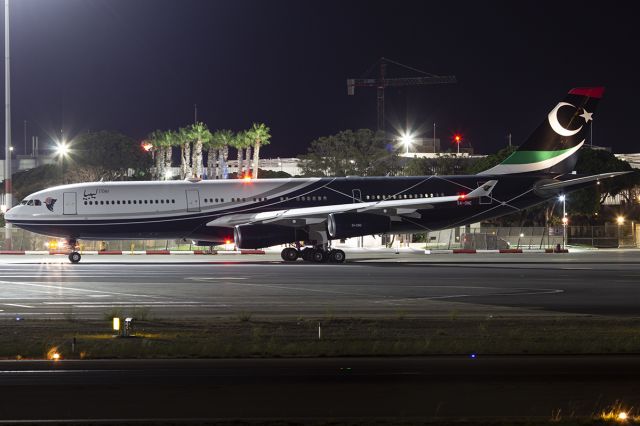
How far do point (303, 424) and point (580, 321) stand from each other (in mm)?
12224

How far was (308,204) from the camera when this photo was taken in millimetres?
47406

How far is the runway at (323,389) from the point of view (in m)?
11.5

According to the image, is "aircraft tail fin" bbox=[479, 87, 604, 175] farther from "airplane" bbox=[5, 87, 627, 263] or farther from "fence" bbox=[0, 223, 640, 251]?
"fence" bbox=[0, 223, 640, 251]

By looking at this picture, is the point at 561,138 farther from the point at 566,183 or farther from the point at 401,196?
the point at 401,196

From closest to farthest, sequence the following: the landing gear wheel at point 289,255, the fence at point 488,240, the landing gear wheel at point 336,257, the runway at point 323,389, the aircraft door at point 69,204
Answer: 1. the runway at point 323,389
2. the landing gear wheel at point 336,257
3. the aircraft door at point 69,204
4. the landing gear wheel at point 289,255
5. the fence at point 488,240

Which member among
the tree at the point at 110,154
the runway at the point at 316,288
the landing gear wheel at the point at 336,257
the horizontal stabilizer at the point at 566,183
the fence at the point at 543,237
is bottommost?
the runway at the point at 316,288

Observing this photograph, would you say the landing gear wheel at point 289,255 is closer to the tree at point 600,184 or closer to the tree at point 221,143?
the tree at point 600,184

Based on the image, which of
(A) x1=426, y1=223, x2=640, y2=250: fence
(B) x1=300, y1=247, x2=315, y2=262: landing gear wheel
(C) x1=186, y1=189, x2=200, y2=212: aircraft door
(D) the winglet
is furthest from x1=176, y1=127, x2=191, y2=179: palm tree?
(D) the winglet

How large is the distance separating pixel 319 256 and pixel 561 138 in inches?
548

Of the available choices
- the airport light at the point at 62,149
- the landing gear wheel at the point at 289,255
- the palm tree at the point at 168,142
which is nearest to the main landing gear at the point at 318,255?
the landing gear wheel at the point at 289,255

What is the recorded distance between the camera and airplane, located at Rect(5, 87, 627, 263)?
148 feet

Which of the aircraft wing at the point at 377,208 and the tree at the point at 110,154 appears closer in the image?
the aircraft wing at the point at 377,208

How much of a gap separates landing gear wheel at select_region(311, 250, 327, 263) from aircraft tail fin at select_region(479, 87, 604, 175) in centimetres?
1063

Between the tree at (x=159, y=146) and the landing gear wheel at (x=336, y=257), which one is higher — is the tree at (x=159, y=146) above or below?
above
